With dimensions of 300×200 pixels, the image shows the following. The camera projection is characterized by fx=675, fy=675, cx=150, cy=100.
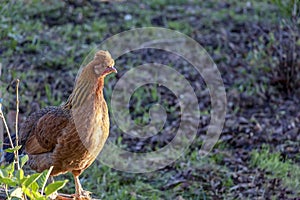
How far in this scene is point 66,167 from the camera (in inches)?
173

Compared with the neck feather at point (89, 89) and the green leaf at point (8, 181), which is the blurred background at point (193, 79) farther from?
the green leaf at point (8, 181)

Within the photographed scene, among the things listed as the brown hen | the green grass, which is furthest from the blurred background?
the brown hen

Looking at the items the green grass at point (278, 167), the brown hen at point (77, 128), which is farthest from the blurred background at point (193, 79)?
the brown hen at point (77, 128)

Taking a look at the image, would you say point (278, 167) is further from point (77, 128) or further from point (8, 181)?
point (8, 181)

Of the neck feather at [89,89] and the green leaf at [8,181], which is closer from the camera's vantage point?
the green leaf at [8,181]

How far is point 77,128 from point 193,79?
3.46 m

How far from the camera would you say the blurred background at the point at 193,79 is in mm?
5809

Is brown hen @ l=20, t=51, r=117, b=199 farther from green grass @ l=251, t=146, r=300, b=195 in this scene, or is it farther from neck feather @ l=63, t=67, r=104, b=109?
green grass @ l=251, t=146, r=300, b=195

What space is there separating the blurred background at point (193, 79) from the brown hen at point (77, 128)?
1.15 meters

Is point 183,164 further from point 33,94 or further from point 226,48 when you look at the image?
point 226,48

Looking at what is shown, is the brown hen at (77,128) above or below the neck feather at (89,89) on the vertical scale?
below

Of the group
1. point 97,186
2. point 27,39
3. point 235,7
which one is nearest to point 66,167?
point 97,186

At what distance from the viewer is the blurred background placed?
5809 millimetres

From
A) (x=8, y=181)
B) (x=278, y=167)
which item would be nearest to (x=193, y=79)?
(x=278, y=167)
